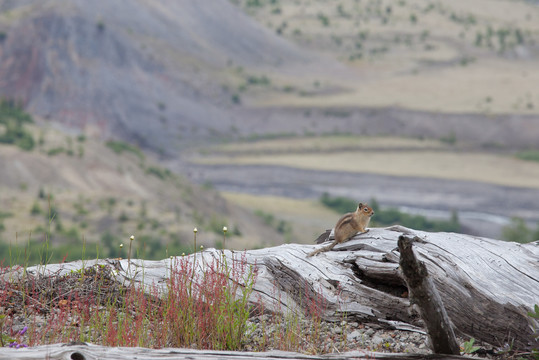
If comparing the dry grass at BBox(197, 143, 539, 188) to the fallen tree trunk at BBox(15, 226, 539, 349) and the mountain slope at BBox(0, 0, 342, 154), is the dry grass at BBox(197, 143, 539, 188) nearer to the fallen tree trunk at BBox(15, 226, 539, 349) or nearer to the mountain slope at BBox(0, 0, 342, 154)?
the mountain slope at BBox(0, 0, 342, 154)

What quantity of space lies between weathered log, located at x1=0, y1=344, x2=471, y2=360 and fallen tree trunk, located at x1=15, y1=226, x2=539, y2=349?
1.33 m

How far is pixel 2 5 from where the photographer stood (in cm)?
8538

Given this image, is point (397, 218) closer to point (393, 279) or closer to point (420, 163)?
point (420, 163)

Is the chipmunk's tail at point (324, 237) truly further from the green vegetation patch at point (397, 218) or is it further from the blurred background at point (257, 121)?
the green vegetation patch at point (397, 218)

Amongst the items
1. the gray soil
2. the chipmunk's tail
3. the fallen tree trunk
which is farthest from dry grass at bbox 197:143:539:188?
the fallen tree trunk

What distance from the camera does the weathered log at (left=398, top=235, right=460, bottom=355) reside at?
17.9ft

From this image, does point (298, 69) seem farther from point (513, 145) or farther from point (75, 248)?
point (75, 248)

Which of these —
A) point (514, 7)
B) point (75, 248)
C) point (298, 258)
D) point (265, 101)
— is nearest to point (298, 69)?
point (265, 101)

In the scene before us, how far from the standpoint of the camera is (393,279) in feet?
25.0

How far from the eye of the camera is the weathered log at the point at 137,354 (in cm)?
534

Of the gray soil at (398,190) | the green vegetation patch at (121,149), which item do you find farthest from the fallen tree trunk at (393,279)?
the green vegetation patch at (121,149)

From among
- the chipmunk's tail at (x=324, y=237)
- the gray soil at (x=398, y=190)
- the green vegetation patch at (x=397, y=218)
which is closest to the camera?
the chipmunk's tail at (x=324, y=237)

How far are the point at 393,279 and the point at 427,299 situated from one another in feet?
6.41

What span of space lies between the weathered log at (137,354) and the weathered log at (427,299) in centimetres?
12
